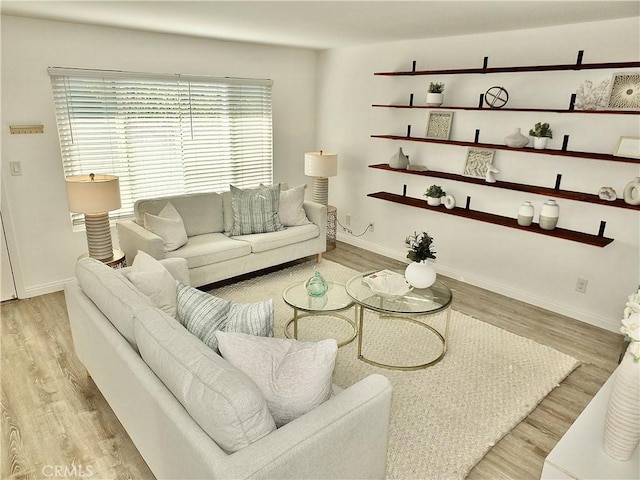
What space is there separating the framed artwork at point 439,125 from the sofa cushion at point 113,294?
325 centimetres

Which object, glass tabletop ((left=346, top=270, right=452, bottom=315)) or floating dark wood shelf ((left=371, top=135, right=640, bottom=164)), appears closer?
glass tabletop ((left=346, top=270, right=452, bottom=315))

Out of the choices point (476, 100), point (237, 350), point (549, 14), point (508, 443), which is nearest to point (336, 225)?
point (476, 100)

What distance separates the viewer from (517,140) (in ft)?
12.0

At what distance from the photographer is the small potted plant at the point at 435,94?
4207mm

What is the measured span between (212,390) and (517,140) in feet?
10.7

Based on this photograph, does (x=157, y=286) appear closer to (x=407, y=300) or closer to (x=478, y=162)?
(x=407, y=300)

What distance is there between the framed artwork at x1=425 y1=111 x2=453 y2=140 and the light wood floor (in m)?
1.66

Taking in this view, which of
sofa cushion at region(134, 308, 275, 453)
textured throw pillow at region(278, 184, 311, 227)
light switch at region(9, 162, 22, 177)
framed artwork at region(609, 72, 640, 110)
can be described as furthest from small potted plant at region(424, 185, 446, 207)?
light switch at region(9, 162, 22, 177)

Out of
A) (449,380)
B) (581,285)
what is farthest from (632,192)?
(449,380)

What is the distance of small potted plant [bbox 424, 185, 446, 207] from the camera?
4.37 metres

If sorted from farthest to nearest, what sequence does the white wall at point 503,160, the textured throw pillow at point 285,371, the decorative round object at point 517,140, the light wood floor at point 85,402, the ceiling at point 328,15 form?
1. the decorative round object at point 517,140
2. the white wall at point 503,160
3. the ceiling at point 328,15
4. the light wood floor at point 85,402
5. the textured throw pillow at point 285,371

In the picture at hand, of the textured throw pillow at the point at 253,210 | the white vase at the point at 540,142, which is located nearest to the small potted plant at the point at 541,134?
the white vase at the point at 540,142

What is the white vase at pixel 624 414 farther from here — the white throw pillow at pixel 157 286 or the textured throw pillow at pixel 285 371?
the white throw pillow at pixel 157 286

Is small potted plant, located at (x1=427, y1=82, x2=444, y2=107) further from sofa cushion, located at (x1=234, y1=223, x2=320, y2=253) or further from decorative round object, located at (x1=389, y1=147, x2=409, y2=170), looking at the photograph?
sofa cushion, located at (x1=234, y1=223, x2=320, y2=253)
